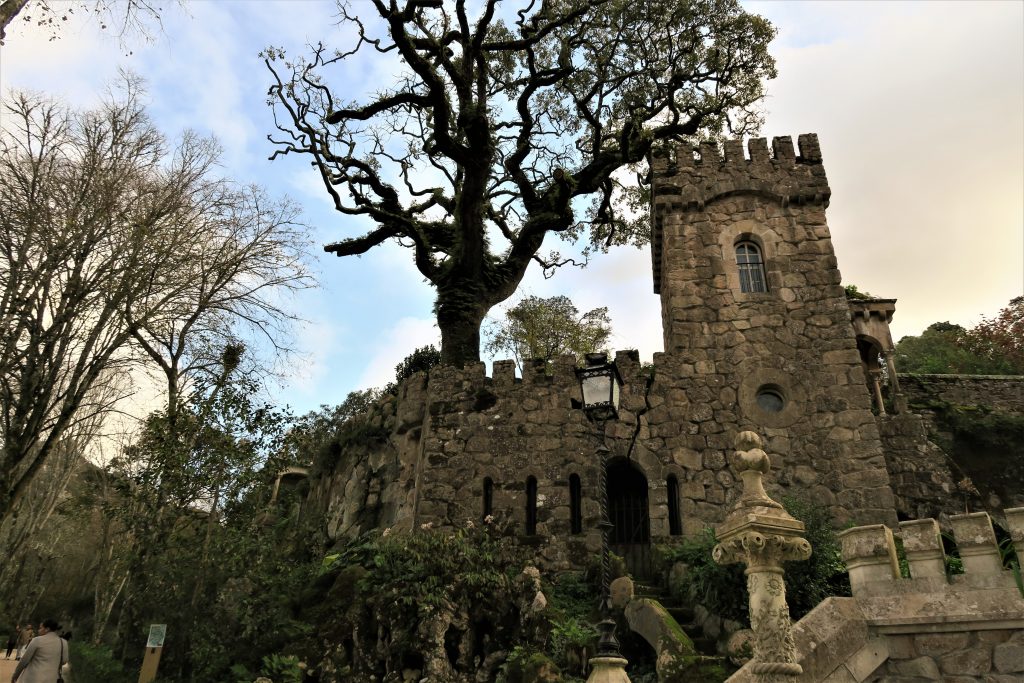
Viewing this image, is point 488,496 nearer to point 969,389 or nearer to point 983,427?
point 983,427

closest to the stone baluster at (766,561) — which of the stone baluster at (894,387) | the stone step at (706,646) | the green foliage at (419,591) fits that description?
the stone step at (706,646)

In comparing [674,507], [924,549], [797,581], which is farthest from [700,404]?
[924,549]

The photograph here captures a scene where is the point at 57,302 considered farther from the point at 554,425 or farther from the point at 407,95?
the point at 407,95

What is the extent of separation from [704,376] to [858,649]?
656 cm

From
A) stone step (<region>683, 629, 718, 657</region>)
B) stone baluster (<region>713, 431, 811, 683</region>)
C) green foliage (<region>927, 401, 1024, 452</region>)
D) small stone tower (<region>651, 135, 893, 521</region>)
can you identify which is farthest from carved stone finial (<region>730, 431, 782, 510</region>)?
green foliage (<region>927, 401, 1024, 452</region>)

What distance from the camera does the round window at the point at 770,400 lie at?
488 inches

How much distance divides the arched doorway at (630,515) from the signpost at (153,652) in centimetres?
738

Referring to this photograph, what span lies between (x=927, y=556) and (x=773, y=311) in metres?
7.10

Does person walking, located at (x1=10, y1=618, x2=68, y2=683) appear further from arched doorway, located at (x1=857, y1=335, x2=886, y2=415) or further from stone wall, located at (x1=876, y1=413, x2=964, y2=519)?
arched doorway, located at (x1=857, y1=335, x2=886, y2=415)

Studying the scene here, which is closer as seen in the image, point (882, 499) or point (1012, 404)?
point (882, 499)

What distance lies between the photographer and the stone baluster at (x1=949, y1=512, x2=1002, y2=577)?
6316mm

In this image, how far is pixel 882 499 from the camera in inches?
442

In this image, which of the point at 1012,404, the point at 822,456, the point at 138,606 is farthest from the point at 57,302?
the point at 1012,404

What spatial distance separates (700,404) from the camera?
12.4m
